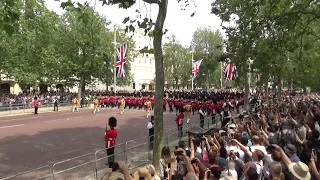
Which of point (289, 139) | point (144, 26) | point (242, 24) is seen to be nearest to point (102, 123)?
point (242, 24)

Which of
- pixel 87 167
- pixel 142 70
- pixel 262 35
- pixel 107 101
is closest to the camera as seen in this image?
pixel 87 167

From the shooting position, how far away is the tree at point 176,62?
220ft

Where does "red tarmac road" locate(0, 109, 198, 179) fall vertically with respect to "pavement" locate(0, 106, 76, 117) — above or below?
below

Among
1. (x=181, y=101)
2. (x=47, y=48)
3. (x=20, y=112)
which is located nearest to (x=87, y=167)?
(x=181, y=101)

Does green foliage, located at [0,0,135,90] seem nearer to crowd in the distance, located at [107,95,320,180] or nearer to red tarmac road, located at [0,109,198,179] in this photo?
red tarmac road, located at [0,109,198,179]

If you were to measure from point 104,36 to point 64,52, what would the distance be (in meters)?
5.44

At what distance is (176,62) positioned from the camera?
6788 centimetres

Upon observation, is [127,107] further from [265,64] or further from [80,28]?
[265,64]

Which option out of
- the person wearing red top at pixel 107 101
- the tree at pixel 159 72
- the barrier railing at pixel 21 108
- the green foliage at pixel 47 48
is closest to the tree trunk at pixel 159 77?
the tree at pixel 159 72

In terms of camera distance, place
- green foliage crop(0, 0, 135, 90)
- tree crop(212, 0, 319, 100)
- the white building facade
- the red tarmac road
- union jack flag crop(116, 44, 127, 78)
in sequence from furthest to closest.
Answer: the white building facade
green foliage crop(0, 0, 135, 90)
union jack flag crop(116, 44, 127, 78)
tree crop(212, 0, 319, 100)
the red tarmac road

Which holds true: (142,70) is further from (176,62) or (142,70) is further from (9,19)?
(9,19)

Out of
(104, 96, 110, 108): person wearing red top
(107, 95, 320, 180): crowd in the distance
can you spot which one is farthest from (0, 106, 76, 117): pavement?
(107, 95, 320, 180): crowd in the distance

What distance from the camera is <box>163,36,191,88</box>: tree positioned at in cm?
6700

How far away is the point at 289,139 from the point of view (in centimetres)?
741
